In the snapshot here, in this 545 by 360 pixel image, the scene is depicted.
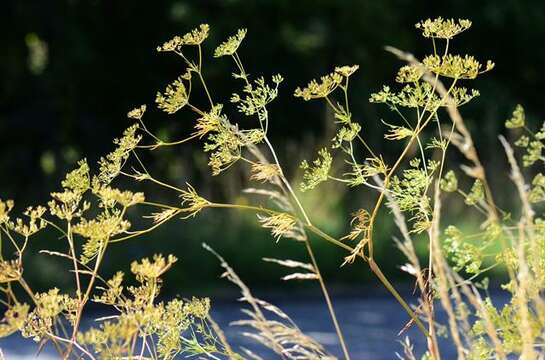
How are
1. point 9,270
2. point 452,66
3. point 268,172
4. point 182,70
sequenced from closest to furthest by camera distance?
1. point 9,270
2. point 268,172
3. point 452,66
4. point 182,70

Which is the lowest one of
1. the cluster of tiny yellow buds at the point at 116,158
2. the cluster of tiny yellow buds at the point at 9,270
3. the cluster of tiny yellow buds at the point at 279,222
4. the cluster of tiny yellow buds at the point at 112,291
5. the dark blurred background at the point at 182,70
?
the cluster of tiny yellow buds at the point at 112,291

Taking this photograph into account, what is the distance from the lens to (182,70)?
18172 millimetres

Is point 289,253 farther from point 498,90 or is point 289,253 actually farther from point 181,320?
point 181,320

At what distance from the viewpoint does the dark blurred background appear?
16703mm

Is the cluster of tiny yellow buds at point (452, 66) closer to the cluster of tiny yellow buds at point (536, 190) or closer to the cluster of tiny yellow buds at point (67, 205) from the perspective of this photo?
the cluster of tiny yellow buds at point (536, 190)

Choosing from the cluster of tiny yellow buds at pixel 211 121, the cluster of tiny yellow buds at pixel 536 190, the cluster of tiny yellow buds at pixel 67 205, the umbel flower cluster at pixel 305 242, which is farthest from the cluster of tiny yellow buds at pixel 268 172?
the cluster of tiny yellow buds at pixel 536 190

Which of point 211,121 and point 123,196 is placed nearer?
Result: point 123,196

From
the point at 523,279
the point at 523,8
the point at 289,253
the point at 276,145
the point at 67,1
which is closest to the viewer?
the point at 523,279

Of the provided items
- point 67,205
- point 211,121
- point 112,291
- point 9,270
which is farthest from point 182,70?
point 9,270

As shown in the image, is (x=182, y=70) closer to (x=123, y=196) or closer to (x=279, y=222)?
(x=279, y=222)

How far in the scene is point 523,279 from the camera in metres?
2.09

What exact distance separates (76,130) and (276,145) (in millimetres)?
3286

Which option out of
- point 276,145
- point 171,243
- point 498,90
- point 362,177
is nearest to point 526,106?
point 498,90

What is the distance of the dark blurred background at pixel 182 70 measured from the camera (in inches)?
658
